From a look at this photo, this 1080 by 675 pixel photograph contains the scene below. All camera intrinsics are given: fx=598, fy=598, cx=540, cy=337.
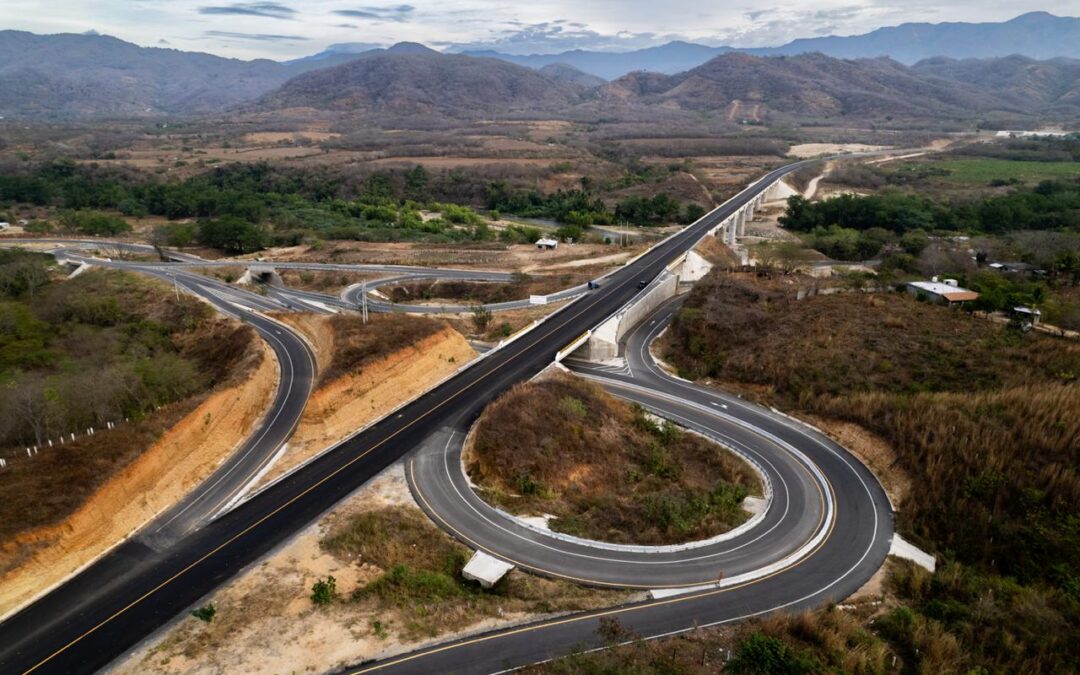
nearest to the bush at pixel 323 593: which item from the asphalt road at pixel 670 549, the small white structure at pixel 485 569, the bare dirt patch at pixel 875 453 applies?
the small white structure at pixel 485 569

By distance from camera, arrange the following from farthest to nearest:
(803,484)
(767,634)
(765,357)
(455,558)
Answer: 1. (765,357)
2. (803,484)
3. (455,558)
4. (767,634)

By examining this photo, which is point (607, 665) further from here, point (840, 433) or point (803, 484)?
point (840, 433)

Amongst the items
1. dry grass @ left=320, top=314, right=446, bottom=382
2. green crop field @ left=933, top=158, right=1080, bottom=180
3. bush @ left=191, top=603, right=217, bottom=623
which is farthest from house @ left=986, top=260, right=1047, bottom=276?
green crop field @ left=933, top=158, right=1080, bottom=180

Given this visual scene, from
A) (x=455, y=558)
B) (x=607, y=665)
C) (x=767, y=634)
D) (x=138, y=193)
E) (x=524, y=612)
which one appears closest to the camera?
(x=607, y=665)

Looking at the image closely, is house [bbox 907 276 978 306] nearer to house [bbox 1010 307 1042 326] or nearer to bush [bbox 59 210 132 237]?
house [bbox 1010 307 1042 326]

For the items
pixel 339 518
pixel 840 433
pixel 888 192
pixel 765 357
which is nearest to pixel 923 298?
pixel 765 357

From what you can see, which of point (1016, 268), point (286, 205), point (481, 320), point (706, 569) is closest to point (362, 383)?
point (481, 320)

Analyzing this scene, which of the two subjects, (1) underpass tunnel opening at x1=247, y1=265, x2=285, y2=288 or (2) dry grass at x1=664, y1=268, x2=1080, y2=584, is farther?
(1) underpass tunnel opening at x1=247, y1=265, x2=285, y2=288
